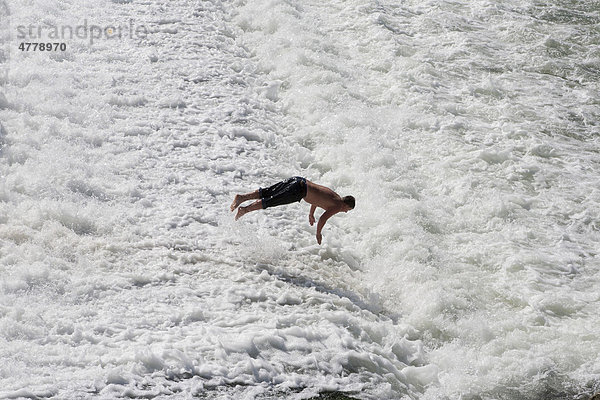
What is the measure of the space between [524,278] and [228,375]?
4602mm

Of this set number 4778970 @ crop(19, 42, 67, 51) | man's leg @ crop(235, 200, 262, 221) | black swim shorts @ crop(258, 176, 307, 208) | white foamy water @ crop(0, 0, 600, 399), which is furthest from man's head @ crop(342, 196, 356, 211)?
number 4778970 @ crop(19, 42, 67, 51)

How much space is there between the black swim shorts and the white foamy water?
2.48 feet

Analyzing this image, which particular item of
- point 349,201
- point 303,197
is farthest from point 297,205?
point 349,201

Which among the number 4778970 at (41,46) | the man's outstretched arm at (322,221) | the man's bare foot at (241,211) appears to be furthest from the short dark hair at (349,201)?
the number 4778970 at (41,46)

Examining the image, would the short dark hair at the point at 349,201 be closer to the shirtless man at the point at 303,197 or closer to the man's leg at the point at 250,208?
the shirtless man at the point at 303,197

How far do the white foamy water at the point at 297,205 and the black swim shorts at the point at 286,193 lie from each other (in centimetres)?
76

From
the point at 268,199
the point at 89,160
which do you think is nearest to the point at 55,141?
the point at 89,160

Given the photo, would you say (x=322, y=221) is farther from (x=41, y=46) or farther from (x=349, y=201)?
(x=41, y=46)

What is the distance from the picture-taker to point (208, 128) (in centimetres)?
1278

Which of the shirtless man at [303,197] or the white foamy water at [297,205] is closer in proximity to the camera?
the white foamy water at [297,205]

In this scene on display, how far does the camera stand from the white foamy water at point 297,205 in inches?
321

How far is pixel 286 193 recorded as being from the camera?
952 centimetres

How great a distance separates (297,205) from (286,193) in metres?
1.76

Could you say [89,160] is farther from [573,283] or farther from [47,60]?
[573,283]
